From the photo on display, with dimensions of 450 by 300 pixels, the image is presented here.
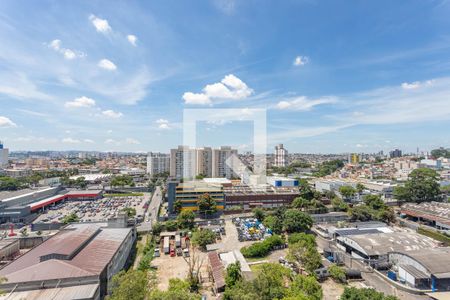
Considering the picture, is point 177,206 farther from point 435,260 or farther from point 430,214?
point 430,214

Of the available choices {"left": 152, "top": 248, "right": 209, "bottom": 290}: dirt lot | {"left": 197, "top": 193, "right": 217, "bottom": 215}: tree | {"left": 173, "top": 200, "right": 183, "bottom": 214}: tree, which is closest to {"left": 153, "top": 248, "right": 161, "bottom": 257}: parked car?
{"left": 152, "top": 248, "right": 209, "bottom": 290}: dirt lot

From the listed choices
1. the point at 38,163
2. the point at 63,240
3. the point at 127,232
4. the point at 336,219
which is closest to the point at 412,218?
the point at 336,219

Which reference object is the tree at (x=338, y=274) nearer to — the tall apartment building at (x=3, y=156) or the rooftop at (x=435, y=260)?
the rooftop at (x=435, y=260)

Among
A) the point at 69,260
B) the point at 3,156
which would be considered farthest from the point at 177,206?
the point at 3,156

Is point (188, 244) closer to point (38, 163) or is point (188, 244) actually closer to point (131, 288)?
point (131, 288)

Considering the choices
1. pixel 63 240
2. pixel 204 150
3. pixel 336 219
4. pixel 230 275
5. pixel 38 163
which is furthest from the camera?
pixel 38 163
